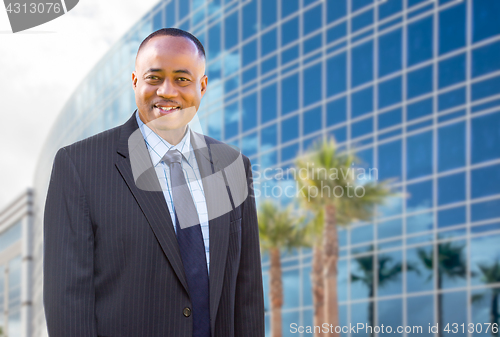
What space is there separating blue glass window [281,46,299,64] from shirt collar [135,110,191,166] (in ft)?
90.2

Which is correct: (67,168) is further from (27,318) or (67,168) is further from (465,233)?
(27,318)

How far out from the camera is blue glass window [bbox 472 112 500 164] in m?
21.6

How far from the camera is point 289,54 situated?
2961 centimetres

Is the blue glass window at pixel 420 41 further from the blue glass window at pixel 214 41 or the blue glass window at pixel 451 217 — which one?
the blue glass window at pixel 214 41

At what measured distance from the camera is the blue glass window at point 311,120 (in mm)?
27656

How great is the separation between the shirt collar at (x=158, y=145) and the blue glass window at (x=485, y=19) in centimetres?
2221

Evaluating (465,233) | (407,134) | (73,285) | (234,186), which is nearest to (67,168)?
(73,285)

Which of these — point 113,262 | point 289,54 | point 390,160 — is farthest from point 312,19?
point 113,262

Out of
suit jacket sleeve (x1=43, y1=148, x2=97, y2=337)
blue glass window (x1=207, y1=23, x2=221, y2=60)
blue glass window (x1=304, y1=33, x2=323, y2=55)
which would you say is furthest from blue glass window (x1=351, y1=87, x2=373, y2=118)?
suit jacket sleeve (x1=43, y1=148, x2=97, y2=337)

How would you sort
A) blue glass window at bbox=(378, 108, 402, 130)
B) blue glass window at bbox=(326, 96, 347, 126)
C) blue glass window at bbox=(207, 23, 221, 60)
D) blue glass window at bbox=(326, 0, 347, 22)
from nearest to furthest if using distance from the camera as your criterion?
blue glass window at bbox=(378, 108, 402, 130)
blue glass window at bbox=(326, 96, 347, 126)
blue glass window at bbox=(326, 0, 347, 22)
blue glass window at bbox=(207, 23, 221, 60)

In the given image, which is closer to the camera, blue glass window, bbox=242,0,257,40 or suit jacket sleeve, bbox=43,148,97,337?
suit jacket sleeve, bbox=43,148,97,337

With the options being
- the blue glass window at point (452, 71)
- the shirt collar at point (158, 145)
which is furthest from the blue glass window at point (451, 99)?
the shirt collar at point (158, 145)

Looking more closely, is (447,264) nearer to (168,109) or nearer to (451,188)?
(451,188)

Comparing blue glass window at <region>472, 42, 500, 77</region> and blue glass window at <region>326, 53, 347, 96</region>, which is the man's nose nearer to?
blue glass window at <region>472, 42, 500, 77</region>
